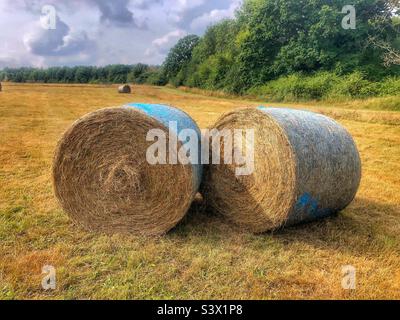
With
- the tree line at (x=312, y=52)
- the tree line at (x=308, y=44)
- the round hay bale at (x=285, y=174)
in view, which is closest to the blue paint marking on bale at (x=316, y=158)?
the round hay bale at (x=285, y=174)

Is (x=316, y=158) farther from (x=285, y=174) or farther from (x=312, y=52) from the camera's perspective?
(x=312, y=52)

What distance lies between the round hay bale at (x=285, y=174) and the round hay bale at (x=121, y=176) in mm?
534

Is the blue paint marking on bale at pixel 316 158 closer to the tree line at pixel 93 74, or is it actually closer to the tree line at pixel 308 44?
the tree line at pixel 308 44

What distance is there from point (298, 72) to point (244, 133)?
81.6 ft

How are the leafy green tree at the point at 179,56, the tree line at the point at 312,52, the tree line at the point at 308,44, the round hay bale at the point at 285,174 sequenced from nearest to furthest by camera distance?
the round hay bale at the point at 285,174 < the tree line at the point at 312,52 < the tree line at the point at 308,44 < the leafy green tree at the point at 179,56

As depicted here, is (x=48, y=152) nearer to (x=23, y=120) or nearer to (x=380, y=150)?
(x=23, y=120)

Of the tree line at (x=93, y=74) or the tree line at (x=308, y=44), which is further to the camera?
the tree line at (x=93, y=74)

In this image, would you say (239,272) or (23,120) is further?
(23,120)

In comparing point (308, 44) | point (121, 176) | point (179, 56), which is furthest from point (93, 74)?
point (121, 176)

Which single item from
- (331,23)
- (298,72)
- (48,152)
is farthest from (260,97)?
(48,152)

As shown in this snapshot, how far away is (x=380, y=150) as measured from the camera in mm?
10797

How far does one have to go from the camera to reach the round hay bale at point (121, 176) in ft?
16.1

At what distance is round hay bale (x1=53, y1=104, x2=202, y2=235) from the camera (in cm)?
492
